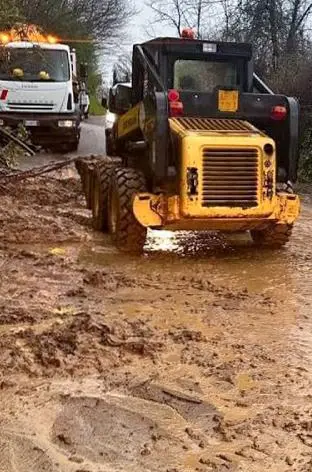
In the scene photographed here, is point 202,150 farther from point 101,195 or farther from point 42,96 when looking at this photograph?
point 42,96

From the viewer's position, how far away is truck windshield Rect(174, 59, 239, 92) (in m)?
8.59

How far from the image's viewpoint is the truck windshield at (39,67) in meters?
16.2

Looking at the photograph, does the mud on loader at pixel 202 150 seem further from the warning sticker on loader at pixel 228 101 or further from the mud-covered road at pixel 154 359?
the mud-covered road at pixel 154 359

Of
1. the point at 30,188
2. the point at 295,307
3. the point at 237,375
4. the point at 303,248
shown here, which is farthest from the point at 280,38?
the point at 237,375

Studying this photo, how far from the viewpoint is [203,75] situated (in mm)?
8703

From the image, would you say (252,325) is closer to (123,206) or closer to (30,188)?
(123,206)

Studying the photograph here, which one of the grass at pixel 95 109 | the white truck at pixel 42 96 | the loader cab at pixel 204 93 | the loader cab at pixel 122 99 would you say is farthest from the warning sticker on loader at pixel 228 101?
the grass at pixel 95 109

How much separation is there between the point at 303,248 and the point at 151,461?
5613 mm

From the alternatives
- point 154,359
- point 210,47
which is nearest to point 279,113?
point 210,47

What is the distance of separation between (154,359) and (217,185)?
309cm

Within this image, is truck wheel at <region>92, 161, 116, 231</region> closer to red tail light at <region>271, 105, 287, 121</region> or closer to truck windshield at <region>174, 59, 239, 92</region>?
truck windshield at <region>174, 59, 239, 92</region>

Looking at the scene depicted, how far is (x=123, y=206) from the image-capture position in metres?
7.95

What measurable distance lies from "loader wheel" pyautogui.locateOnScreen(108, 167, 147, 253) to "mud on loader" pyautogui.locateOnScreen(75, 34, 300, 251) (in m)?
0.01

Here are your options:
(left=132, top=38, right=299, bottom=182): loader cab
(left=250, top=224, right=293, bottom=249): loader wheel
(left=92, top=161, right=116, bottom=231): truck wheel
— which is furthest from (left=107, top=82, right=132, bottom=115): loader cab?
(left=250, top=224, right=293, bottom=249): loader wheel
